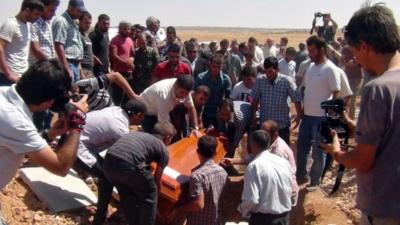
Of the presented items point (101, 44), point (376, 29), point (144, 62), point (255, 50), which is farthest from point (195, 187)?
point (255, 50)

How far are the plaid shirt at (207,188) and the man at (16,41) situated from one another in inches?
86.2

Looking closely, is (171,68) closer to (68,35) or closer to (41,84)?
(68,35)

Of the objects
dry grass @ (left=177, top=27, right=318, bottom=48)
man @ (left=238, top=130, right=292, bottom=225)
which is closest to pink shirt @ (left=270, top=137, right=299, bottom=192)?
man @ (left=238, top=130, right=292, bottom=225)

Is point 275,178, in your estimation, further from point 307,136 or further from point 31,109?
point 31,109

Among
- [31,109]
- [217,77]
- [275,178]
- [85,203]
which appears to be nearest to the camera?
[31,109]

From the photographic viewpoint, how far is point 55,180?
20.6 ft

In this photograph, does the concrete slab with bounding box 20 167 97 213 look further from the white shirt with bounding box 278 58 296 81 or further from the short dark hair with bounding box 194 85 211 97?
the white shirt with bounding box 278 58 296 81

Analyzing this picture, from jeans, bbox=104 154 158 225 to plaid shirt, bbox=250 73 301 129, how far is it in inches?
93.7

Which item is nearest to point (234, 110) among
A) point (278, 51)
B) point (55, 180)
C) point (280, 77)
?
point (280, 77)

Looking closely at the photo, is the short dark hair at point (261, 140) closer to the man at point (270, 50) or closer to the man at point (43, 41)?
the man at point (43, 41)

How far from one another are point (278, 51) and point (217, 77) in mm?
9798

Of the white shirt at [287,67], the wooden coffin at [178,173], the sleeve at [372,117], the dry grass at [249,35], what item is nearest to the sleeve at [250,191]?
the wooden coffin at [178,173]

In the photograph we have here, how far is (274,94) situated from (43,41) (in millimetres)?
3064

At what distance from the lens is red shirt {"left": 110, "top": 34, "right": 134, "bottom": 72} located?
9.19 metres
